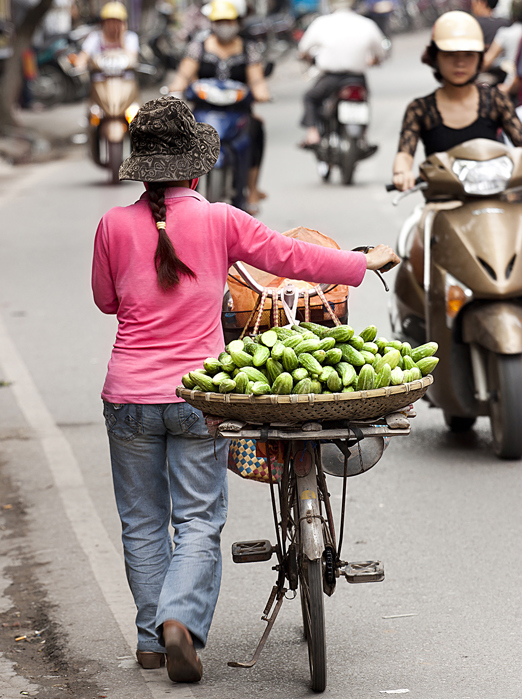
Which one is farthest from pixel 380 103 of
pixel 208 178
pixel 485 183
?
pixel 485 183

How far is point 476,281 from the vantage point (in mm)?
6156

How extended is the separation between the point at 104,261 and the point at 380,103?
21104 millimetres

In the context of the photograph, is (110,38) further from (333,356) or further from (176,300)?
(333,356)

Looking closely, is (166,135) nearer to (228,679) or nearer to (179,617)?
(179,617)

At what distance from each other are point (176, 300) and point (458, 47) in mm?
3202

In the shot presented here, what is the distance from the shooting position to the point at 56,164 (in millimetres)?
20156

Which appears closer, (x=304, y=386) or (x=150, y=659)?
(x=304, y=386)

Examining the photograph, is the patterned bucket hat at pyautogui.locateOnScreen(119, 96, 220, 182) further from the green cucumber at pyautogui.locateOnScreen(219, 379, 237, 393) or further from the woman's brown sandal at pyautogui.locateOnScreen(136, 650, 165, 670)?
the woman's brown sandal at pyautogui.locateOnScreen(136, 650, 165, 670)

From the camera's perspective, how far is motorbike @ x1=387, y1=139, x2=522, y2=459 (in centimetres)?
612

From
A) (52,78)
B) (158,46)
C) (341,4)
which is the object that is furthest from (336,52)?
(158,46)

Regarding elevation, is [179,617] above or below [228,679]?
above

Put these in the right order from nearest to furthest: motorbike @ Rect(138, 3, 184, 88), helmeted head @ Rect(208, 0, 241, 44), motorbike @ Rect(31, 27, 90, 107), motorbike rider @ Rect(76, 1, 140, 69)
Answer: helmeted head @ Rect(208, 0, 241, 44)
motorbike rider @ Rect(76, 1, 140, 69)
motorbike @ Rect(31, 27, 90, 107)
motorbike @ Rect(138, 3, 184, 88)

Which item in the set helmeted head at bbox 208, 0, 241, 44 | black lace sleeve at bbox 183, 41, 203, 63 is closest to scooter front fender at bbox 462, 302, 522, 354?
helmeted head at bbox 208, 0, 241, 44

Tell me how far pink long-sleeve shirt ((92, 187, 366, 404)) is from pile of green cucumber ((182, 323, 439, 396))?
199 mm
